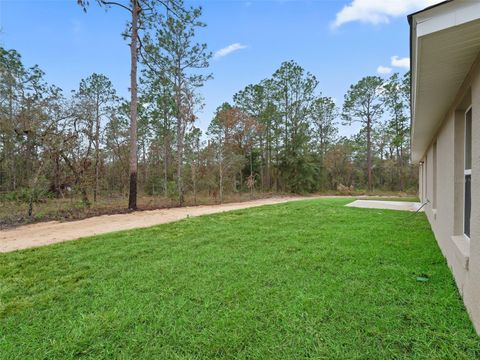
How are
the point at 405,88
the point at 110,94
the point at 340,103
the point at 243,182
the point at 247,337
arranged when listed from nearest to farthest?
1. the point at 247,337
2. the point at 110,94
3. the point at 405,88
4. the point at 243,182
5. the point at 340,103

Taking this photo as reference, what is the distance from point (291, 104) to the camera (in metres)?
21.7

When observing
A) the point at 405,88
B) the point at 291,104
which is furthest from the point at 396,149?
the point at 291,104

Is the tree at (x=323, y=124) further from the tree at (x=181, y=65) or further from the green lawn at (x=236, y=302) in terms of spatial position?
the green lawn at (x=236, y=302)

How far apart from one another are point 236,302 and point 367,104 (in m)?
23.4

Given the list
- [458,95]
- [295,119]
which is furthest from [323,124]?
[458,95]

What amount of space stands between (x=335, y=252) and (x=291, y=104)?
2018cm

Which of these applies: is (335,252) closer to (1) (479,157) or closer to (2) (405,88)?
(1) (479,157)

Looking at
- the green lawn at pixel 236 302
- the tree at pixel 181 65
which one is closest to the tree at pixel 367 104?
the tree at pixel 181 65

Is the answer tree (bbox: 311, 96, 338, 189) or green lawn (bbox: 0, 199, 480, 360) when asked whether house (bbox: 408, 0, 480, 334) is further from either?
tree (bbox: 311, 96, 338, 189)

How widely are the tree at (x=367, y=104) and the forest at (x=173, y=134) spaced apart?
8 centimetres

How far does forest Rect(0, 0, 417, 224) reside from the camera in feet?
26.5

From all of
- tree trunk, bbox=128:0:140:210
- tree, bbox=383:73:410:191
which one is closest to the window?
tree trunk, bbox=128:0:140:210

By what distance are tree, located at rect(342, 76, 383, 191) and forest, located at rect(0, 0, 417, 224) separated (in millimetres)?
83

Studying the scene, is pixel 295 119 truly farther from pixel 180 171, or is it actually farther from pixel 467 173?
pixel 467 173
